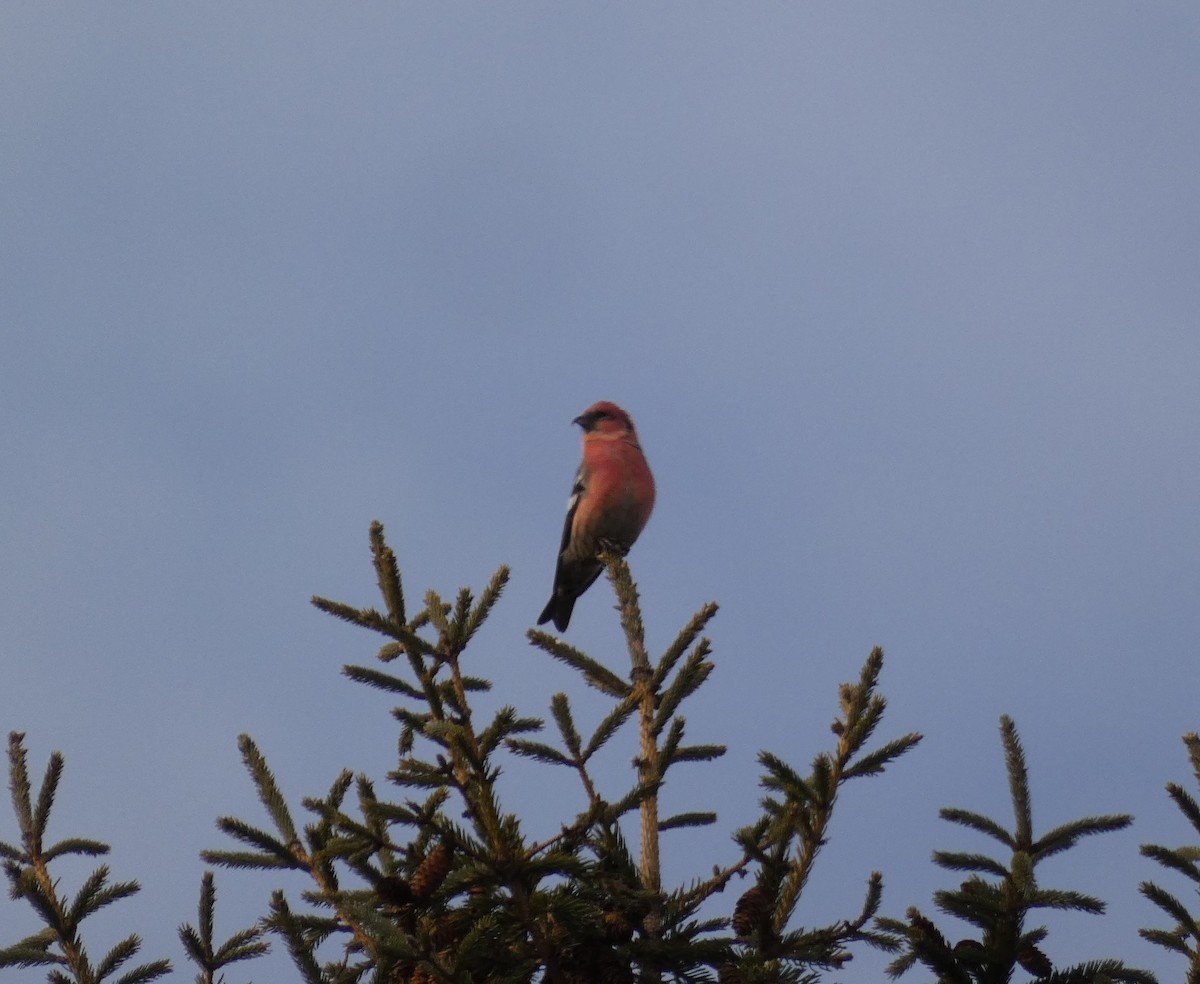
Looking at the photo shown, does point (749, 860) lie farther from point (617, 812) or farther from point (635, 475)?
point (635, 475)

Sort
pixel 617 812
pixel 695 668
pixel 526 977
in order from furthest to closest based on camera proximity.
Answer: pixel 695 668 → pixel 617 812 → pixel 526 977

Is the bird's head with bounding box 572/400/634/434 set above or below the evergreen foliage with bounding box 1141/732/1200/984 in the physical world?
above

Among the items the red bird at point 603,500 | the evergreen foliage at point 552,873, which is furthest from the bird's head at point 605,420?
the evergreen foliage at point 552,873

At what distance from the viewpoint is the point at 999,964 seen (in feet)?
11.0

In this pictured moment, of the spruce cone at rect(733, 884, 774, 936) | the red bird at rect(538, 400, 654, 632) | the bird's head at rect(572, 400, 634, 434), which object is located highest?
the bird's head at rect(572, 400, 634, 434)

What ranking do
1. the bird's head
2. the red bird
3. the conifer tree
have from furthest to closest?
the bird's head, the red bird, the conifer tree

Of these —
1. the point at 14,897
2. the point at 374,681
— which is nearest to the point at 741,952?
the point at 374,681

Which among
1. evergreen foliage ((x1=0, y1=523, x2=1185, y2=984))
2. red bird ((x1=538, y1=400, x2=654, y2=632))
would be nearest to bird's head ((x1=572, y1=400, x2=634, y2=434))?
red bird ((x1=538, y1=400, x2=654, y2=632))

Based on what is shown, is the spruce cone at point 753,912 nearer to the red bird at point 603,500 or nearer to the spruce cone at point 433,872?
the spruce cone at point 433,872

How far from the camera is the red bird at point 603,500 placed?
805cm

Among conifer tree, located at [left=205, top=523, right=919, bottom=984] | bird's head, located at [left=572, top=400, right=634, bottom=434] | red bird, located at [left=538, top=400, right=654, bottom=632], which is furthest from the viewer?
bird's head, located at [left=572, top=400, right=634, bottom=434]

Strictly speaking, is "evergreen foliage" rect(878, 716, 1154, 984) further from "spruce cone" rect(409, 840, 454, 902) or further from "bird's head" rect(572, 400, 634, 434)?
"bird's head" rect(572, 400, 634, 434)

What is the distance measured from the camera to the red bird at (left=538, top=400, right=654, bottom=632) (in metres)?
8.05

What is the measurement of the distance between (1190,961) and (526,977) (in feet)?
6.19
